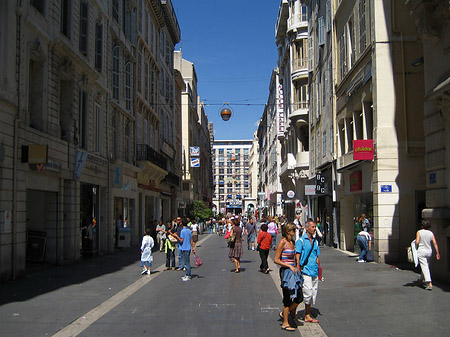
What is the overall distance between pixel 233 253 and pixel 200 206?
36801 mm

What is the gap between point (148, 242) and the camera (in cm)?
1548

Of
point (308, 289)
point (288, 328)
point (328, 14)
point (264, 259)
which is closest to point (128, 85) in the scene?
point (328, 14)

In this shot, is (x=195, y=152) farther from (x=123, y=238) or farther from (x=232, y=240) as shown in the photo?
(x=232, y=240)

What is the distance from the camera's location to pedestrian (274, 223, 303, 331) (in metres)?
7.92

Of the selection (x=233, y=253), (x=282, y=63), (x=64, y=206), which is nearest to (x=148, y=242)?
(x=233, y=253)

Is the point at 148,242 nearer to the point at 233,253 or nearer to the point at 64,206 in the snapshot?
the point at 233,253

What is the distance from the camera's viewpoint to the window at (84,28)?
2084cm

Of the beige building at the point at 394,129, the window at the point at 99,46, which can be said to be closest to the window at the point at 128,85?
the window at the point at 99,46

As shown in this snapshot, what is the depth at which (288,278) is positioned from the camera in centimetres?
793

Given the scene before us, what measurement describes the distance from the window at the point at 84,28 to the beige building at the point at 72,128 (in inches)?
1.6

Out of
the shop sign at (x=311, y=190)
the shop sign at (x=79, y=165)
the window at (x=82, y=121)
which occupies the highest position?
the window at (x=82, y=121)

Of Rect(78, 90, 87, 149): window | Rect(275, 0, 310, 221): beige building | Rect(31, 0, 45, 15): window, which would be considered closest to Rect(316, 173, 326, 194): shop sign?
Rect(275, 0, 310, 221): beige building

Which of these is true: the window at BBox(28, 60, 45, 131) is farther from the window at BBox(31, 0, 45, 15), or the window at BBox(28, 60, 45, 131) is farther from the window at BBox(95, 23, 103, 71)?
the window at BBox(95, 23, 103, 71)

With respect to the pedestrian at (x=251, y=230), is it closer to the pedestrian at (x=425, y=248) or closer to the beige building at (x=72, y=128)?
the beige building at (x=72, y=128)
